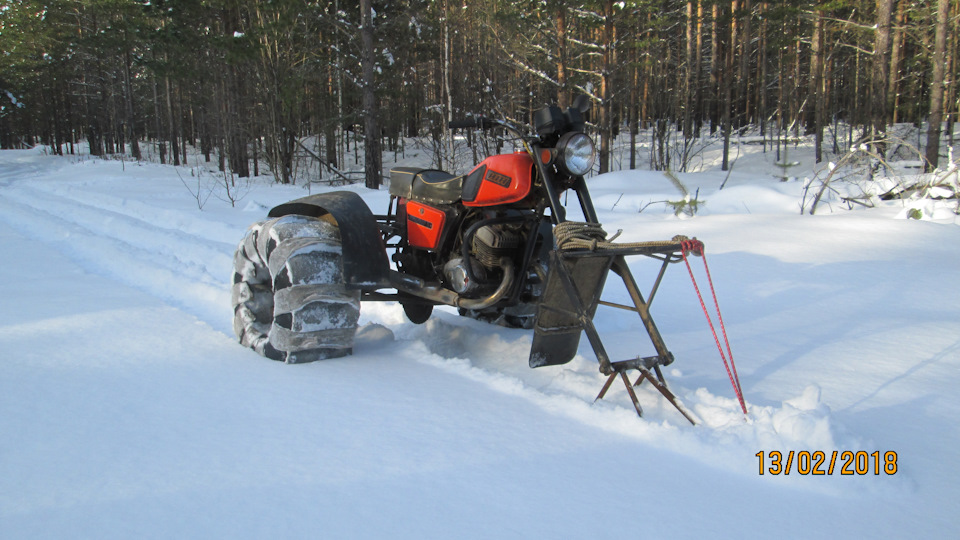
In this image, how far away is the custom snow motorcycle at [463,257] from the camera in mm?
2295

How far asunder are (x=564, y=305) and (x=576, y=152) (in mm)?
686

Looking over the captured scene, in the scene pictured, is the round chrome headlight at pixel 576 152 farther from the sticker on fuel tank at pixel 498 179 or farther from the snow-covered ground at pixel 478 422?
the snow-covered ground at pixel 478 422

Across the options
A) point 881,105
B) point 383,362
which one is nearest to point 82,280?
point 383,362

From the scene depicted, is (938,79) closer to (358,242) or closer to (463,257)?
(463,257)

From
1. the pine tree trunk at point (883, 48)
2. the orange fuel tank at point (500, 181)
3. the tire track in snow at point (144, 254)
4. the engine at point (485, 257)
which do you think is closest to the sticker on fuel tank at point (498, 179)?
the orange fuel tank at point (500, 181)

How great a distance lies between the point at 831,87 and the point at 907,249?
25438mm

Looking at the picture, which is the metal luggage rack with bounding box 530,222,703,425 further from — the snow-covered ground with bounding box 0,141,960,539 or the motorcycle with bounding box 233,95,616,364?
the motorcycle with bounding box 233,95,616,364

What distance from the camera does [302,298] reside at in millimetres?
2824

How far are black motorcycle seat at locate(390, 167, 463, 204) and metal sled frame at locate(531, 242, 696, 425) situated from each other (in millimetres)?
1035

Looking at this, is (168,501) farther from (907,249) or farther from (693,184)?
(693,184)

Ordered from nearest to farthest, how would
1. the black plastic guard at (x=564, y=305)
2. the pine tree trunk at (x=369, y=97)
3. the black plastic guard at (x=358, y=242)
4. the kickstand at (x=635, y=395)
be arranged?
the kickstand at (x=635, y=395), the black plastic guard at (x=564, y=305), the black plastic guard at (x=358, y=242), the pine tree trunk at (x=369, y=97)
